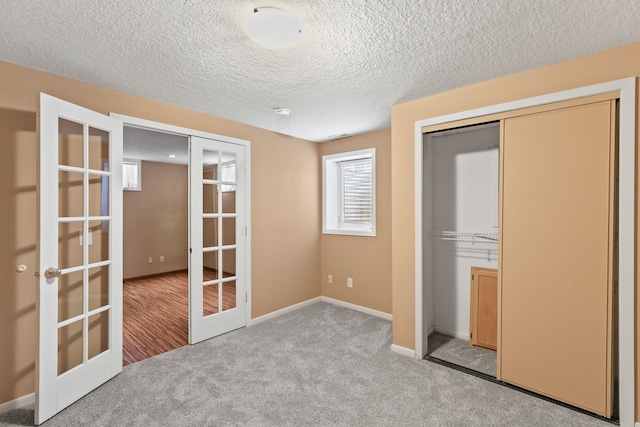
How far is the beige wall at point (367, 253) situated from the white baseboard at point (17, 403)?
3.24 meters

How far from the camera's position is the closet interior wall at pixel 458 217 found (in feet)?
9.96

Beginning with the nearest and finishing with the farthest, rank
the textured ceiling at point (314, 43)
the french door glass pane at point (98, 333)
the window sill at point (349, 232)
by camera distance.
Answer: the textured ceiling at point (314, 43) → the french door glass pane at point (98, 333) → the window sill at point (349, 232)

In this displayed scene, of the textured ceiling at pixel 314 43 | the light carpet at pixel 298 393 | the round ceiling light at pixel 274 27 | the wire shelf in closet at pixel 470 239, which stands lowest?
the light carpet at pixel 298 393

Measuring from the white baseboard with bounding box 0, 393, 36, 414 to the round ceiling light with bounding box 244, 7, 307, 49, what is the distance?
279 cm

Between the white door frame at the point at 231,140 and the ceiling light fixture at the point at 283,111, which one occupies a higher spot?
the ceiling light fixture at the point at 283,111

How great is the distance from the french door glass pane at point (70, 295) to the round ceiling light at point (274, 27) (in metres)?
2.14

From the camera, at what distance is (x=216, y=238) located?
3.34m

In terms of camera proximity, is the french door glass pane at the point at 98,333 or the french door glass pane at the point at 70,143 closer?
the french door glass pane at the point at 70,143

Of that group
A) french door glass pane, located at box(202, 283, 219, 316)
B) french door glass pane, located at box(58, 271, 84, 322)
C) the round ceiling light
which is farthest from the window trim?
french door glass pane, located at box(58, 271, 84, 322)

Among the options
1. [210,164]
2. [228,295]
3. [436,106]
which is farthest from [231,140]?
[436,106]

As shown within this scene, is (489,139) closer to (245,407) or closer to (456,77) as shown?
(456,77)

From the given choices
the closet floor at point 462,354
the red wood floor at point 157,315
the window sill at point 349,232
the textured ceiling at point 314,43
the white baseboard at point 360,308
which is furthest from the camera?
the window sill at point 349,232

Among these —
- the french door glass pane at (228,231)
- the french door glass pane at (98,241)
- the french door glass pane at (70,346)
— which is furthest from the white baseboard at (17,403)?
the french door glass pane at (228,231)

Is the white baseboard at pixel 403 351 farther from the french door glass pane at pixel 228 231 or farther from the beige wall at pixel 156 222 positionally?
the beige wall at pixel 156 222
